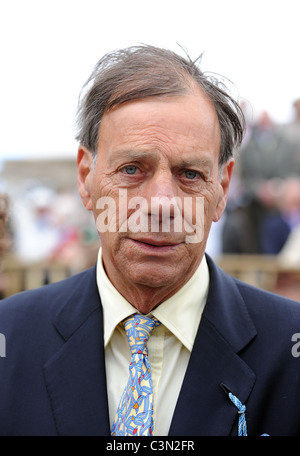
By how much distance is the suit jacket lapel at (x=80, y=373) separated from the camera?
2367 mm

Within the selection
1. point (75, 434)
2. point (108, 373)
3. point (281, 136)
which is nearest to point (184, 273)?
point (108, 373)

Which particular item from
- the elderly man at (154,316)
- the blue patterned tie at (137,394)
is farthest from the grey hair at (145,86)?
the blue patterned tie at (137,394)

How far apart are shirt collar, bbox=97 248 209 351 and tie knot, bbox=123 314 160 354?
0.08 feet

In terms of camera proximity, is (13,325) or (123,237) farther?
(13,325)

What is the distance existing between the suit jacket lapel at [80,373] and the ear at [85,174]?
404mm

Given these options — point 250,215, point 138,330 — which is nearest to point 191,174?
point 138,330

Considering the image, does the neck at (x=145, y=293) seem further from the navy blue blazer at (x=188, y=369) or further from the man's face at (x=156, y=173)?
the navy blue blazer at (x=188, y=369)

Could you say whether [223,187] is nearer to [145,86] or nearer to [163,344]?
[145,86]

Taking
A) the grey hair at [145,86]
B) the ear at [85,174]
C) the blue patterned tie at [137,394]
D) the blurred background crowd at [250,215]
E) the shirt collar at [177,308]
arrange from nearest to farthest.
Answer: the blue patterned tie at [137,394]
the grey hair at [145,86]
the shirt collar at [177,308]
the ear at [85,174]
the blurred background crowd at [250,215]

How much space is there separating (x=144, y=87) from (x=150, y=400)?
118 cm

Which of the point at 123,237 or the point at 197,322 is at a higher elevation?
the point at 123,237

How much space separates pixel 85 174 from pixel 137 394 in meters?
0.95

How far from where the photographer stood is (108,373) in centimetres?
252
